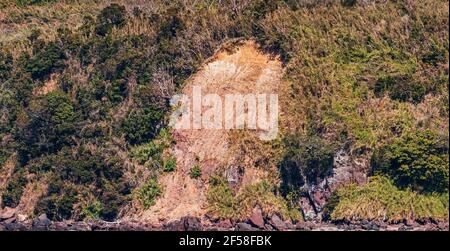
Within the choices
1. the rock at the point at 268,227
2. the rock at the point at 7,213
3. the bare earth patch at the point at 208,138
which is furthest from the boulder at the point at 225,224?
the rock at the point at 7,213

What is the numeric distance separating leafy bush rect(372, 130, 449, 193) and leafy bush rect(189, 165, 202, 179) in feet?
29.3

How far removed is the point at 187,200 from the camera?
2749 inches

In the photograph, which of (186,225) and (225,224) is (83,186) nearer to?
(186,225)

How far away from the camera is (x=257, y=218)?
6675cm

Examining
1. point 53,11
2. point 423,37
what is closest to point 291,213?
point 423,37

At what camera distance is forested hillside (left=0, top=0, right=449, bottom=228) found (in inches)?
2657

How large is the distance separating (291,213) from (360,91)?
6.85m

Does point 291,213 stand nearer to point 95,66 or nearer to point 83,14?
point 95,66

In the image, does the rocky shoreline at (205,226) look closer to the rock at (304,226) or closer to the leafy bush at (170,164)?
the rock at (304,226)

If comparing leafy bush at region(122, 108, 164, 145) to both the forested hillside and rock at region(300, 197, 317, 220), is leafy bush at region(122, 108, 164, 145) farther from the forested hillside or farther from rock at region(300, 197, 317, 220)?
rock at region(300, 197, 317, 220)

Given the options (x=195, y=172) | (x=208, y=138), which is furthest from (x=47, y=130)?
(x=195, y=172)

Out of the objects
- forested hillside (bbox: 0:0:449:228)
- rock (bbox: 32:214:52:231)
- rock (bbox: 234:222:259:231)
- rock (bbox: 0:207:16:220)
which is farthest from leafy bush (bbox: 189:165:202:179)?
rock (bbox: 0:207:16:220)

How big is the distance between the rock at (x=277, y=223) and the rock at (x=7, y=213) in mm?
13610

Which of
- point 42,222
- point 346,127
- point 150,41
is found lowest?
point 42,222
